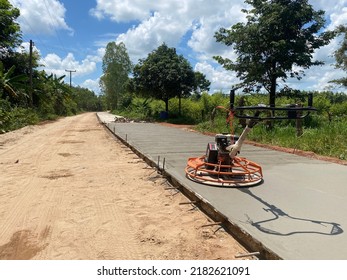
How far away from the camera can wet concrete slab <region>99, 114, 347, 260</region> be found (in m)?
2.97

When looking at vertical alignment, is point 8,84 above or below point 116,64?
below

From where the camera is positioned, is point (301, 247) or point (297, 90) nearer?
point (301, 247)

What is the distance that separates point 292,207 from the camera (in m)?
4.06

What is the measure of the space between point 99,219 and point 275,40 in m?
11.5

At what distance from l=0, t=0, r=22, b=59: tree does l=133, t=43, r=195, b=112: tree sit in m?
10.3

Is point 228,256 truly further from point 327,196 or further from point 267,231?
point 327,196

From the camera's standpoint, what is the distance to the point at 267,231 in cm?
327

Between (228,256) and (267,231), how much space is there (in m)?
0.55

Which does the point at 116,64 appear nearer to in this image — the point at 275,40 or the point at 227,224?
the point at 275,40

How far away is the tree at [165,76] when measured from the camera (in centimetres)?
2381

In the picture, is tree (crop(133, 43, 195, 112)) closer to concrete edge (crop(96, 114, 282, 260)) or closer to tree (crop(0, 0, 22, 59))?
tree (crop(0, 0, 22, 59))

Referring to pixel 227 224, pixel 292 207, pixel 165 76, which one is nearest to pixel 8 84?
pixel 165 76

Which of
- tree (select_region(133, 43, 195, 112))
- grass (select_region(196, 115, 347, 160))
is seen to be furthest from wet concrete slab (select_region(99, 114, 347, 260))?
tree (select_region(133, 43, 195, 112))

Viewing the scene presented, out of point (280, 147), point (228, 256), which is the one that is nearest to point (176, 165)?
point (228, 256)
